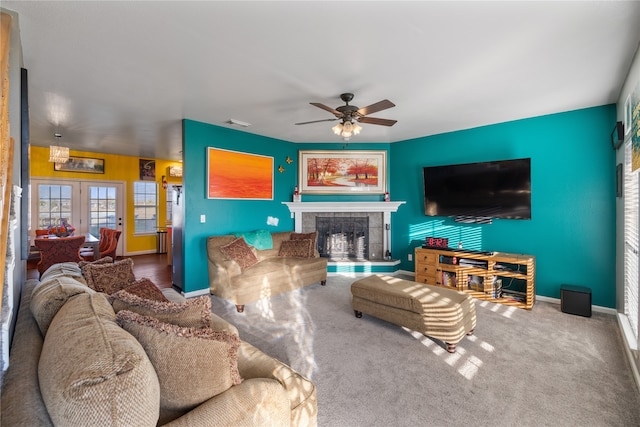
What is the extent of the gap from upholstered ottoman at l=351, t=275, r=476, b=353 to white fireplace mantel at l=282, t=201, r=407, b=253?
2.35 metres

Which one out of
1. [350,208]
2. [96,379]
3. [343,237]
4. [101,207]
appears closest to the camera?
[96,379]

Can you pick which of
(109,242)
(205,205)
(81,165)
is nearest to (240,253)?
(205,205)

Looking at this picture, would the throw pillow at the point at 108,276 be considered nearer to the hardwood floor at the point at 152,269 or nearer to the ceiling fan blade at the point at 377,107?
the ceiling fan blade at the point at 377,107

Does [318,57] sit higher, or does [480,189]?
[318,57]

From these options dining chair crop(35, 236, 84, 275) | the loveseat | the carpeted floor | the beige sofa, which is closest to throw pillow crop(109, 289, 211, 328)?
the beige sofa

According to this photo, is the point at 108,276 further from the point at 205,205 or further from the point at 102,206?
the point at 102,206

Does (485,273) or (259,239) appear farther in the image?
(259,239)

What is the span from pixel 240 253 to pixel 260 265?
1.09ft

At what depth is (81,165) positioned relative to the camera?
6.75 metres

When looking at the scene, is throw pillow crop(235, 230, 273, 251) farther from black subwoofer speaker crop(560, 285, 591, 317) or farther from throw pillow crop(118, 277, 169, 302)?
black subwoofer speaker crop(560, 285, 591, 317)

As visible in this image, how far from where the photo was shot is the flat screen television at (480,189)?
4012mm

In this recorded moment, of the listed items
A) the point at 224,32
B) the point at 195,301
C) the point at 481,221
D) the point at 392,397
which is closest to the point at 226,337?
the point at 195,301

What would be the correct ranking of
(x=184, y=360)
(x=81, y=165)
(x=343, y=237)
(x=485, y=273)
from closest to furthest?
(x=184, y=360), (x=485, y=273), (x=343, y=237), (x=81, y=165)

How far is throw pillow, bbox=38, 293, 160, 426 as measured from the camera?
801 mm
